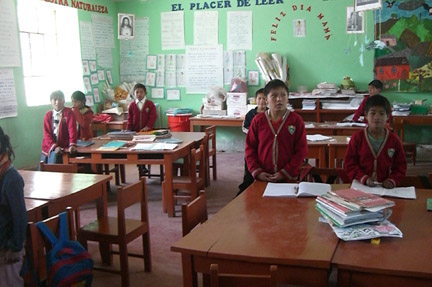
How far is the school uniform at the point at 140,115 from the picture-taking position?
19.4 ft

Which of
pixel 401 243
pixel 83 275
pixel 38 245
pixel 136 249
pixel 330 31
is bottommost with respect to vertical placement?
pixel 136 249

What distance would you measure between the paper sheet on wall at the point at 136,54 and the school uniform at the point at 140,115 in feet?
7.22

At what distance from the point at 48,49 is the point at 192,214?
5150 millimetres

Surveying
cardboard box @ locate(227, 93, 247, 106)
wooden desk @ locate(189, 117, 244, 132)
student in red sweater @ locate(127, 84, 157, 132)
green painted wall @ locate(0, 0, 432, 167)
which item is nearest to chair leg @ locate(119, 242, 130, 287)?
student in red sweater @ locate(127, 84, 157, 132)

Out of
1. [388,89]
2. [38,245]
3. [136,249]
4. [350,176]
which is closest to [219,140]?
[388,89]

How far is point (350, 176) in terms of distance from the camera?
277 centimetres

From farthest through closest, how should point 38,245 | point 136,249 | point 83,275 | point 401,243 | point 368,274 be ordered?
1. point 136,249
2. point 83,275
3. point 38,245
4. point 401,243
5. point 368,274

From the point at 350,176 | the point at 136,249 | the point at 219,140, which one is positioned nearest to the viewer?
the point at 350,176

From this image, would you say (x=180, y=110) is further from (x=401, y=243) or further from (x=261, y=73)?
(x=401, y=243)

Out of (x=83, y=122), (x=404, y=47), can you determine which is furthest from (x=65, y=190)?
(x=404, y=47)

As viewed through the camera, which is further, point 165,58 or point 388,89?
point 165,58

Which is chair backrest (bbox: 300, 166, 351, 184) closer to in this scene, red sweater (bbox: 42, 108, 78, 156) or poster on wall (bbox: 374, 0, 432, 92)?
red sweater (bbox: 42, 108, 78, 156)

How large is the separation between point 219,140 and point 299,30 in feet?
7.34

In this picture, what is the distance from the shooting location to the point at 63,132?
15.7 feet
